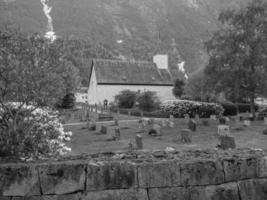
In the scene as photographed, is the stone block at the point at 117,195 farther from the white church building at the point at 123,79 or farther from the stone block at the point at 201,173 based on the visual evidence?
the white church building at the point at 123,79

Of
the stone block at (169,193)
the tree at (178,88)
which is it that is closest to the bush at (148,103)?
the tree at (178,88)

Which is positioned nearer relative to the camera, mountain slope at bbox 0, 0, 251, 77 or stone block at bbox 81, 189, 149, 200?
stone block at bbox 81, 189, 149, 200

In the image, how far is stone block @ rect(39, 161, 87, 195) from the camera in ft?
11.7

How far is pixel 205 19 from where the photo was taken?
14262 centimetres

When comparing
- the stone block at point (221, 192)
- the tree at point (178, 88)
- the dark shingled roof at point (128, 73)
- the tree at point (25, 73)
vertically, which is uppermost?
the dark shingled roof at point (128, 73)

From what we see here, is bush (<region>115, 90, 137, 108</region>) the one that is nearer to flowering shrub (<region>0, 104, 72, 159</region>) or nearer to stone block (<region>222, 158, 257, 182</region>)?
flowering shrub (<region>0, 104, 72, 159</region>)

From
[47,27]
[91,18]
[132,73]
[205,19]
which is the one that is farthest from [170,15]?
[132,73]

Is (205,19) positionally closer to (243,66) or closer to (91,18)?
(91,18)

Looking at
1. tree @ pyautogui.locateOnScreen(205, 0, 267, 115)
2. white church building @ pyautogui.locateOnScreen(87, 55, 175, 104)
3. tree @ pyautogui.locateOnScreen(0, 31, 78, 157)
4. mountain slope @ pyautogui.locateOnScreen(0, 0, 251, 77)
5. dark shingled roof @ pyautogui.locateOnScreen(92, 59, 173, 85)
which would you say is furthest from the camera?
mountain slope @ pyautogui.locateOnScreen(0, 0, 251, 77)

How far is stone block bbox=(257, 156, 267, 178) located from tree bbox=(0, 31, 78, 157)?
176 inches

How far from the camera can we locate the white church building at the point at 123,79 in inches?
1837

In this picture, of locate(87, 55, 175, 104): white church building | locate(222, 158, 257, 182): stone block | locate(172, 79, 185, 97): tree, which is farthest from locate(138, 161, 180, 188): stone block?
locate(172, 79, 185, 97): tree

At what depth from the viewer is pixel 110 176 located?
360 centimetres

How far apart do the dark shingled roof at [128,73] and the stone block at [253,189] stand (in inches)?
1689
